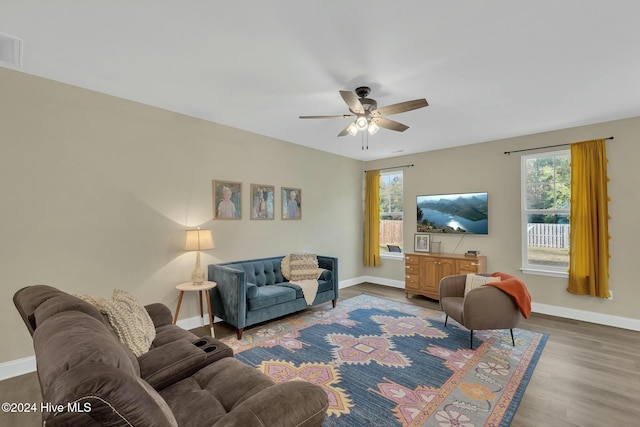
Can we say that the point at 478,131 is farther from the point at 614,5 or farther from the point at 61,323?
the point at 61,323

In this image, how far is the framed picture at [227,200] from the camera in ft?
13.8

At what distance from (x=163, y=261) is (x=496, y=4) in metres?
4.05

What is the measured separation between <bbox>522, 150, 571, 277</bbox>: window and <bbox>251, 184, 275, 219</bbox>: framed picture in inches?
162

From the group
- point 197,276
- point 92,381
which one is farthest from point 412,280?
point 92,381

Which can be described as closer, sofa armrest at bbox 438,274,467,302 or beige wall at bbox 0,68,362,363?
beige wall at bbox 0,68,362,363

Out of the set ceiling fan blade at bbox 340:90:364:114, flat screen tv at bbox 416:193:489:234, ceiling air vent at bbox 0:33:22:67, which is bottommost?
flat screen tv at bbox 416:193:489:234

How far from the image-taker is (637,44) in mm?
2299

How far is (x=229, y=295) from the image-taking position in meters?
3.68

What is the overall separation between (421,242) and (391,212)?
40.8 inches

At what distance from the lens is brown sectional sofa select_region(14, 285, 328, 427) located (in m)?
0.77

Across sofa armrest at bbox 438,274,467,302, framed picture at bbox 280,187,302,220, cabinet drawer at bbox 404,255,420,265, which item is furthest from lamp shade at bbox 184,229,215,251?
cabinet drawer at bbox 404,255,420,265

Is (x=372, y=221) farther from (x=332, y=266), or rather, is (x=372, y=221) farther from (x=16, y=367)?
(x=16, y=367)

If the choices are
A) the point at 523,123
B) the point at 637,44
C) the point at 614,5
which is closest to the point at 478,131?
the point at 523,123

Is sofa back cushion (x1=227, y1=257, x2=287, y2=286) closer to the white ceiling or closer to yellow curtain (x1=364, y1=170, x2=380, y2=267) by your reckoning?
the white ceiling
